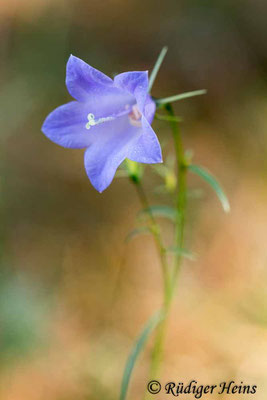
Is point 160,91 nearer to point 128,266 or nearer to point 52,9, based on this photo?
point 52,9

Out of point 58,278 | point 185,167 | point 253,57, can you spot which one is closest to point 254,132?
point 253,57

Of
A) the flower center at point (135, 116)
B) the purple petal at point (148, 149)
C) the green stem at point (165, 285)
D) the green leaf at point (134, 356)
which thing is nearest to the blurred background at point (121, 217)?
the green stem at point (165, 285)

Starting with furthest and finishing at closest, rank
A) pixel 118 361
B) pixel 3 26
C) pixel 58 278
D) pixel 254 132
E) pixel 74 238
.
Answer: pixel 3 26 → pixel 254 132 → pixel 74 238 → pixel 58 278 → pixel 118 361

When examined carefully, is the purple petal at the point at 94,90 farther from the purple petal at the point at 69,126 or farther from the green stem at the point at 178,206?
the green stem at the point at 178,206

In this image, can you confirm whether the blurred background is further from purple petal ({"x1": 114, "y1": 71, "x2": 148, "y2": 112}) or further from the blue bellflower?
purple petal ({"x1": 114, "y1": 71, "x2": 148, "y2": 112})

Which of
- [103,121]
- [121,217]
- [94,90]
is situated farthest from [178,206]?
[121,217]

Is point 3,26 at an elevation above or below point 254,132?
above

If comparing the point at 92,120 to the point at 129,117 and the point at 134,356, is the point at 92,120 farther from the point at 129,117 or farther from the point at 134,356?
the point at 134,356
